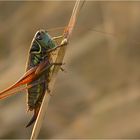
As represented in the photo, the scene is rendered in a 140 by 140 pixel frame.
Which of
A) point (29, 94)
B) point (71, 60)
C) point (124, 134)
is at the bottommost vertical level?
point (124, 134)

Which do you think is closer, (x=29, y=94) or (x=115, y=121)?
(x=29, y=94)

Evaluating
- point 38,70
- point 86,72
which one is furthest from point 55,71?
point 86,72

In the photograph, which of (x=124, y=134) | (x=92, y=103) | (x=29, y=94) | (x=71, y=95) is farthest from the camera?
(x=71, y=95)

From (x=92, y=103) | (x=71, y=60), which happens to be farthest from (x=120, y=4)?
(x=92, y=103)

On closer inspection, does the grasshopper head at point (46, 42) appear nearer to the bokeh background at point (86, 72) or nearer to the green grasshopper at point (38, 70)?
the green grasshopper at point (38, 70)

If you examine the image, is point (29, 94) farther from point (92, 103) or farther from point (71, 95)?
point (71, 95)

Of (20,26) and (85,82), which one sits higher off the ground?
(20,26)

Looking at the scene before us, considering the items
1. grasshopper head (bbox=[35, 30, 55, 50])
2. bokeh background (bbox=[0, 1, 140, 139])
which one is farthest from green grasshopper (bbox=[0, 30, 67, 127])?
bokeh background (bbox=[0, 1, 140, 139])
